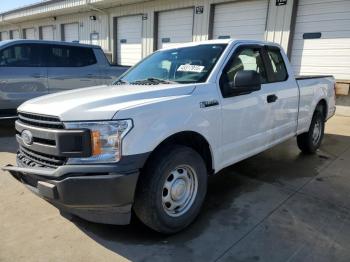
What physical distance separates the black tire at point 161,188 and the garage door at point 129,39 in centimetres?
1272

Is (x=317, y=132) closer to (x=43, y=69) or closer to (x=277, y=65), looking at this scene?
(x=277, y=65)

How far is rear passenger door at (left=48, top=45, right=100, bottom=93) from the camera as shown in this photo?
7105 millimetres

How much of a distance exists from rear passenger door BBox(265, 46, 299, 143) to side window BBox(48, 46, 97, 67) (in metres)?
4.71

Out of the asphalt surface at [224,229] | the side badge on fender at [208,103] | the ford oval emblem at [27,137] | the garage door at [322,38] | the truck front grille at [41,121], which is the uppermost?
the garage door at [322,38]

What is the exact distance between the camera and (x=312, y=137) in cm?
563

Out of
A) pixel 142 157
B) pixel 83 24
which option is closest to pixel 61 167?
pixel 142 157

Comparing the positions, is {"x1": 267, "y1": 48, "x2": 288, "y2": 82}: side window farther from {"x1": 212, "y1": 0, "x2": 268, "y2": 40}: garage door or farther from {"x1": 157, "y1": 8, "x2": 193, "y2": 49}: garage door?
{"x1": 157, "y1": 8, "x2": 193, "y2": 49}: garage door

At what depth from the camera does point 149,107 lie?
2.61m

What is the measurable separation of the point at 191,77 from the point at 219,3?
357 inches

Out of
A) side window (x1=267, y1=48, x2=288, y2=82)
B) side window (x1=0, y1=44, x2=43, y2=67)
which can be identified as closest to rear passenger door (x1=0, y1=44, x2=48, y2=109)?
side window (x1=0, y1=44, x2=43, y2=67)

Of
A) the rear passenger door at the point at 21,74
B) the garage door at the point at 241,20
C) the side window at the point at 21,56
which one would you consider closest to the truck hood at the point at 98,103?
the rear passenger door at the point at 21,74

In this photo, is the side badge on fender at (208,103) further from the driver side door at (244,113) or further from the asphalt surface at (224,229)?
the asphalt surface at (224,229)

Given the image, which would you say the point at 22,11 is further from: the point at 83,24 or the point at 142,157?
the point at 142,157

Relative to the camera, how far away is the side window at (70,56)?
7168 mm
